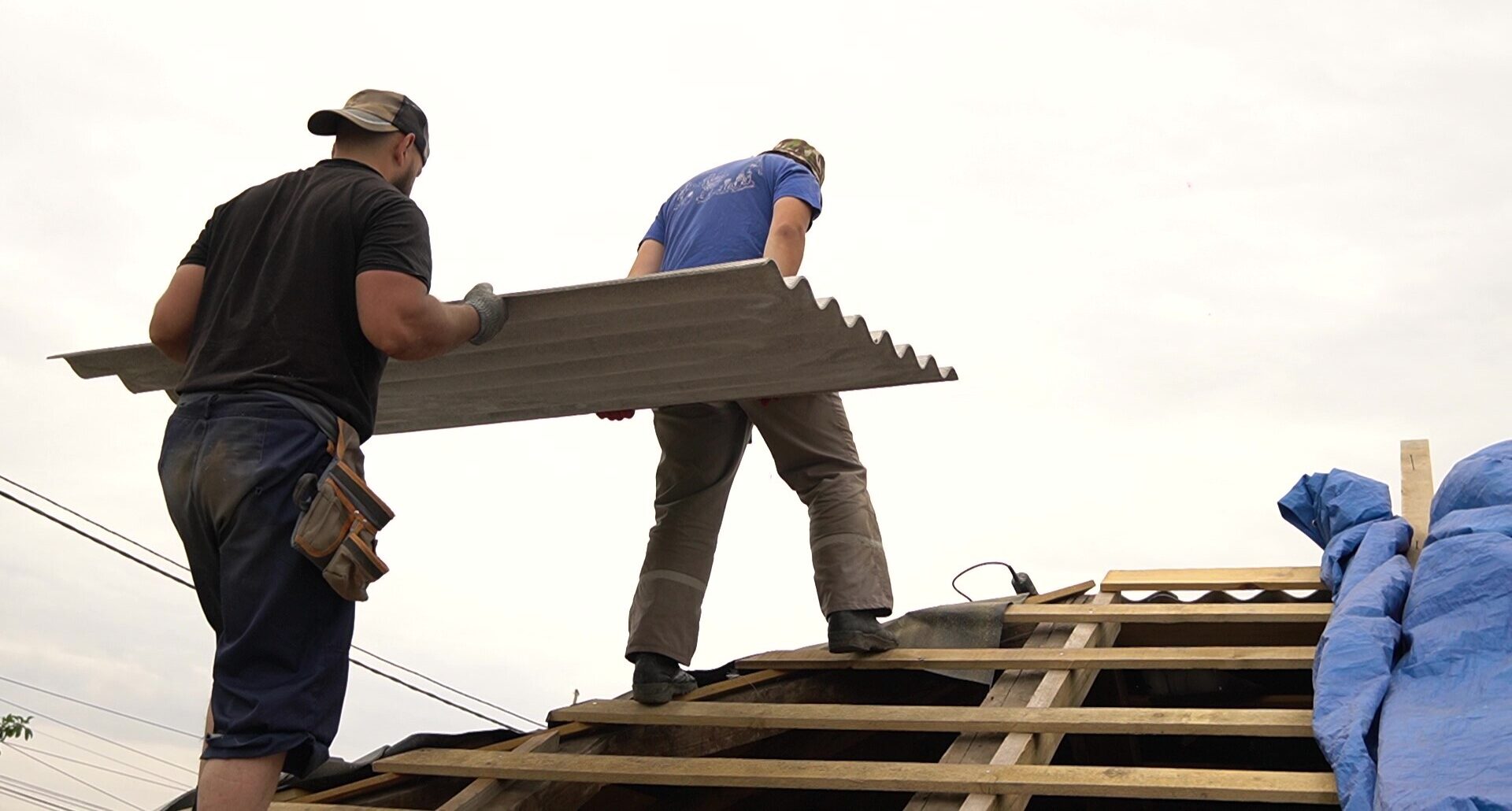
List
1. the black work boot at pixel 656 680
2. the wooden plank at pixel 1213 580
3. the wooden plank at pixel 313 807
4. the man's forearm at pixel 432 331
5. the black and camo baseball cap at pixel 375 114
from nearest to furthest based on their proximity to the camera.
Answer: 1. the man's forearm at pixel 432 331
2. the black and camo baseball cap at pixel 375 114
3. the wooden plank at pixel 313 807
4. the black work boot at pixel 656 680
5. the wooden plank at pixel 1213 580

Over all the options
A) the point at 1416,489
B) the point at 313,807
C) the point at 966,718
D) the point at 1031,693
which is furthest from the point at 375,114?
the point at 1416,489

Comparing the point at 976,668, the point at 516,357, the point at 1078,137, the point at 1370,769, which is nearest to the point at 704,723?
the point at 976,668

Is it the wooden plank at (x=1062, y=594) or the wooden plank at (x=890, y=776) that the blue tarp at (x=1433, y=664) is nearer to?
the wooden plank at (x=890, y=776)

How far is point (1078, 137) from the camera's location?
6.26 metres

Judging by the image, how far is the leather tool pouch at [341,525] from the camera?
1.90 m

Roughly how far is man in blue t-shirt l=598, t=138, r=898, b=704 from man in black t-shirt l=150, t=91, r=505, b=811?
3.42ft

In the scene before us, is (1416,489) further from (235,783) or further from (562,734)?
(235,783)

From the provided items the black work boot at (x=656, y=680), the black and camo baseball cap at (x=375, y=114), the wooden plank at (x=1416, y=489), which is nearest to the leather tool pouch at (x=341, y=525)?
the black and camo baseball cap at (x=375, y=114)

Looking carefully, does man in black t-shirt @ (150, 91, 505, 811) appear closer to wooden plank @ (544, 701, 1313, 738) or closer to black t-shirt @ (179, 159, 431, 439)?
black t-shirt @ (179, 159, 431, 439)

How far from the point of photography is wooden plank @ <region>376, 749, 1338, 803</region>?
6.91 ft

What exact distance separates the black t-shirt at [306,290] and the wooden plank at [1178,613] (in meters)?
Result: 1.94

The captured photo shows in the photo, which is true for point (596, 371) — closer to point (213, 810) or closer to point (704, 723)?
point (704, 723)

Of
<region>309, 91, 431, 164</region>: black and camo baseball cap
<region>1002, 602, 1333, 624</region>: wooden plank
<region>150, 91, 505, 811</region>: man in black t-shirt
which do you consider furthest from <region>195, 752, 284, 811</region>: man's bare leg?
<region>1002, 602, 1333, 624</region>: wooden plank

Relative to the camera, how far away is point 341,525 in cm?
193
